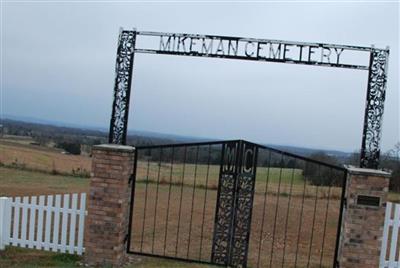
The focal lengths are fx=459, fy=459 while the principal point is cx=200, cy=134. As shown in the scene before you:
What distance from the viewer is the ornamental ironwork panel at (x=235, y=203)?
21.0ft

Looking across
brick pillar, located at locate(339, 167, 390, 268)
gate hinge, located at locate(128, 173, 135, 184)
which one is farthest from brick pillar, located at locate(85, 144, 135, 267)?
brick pillar, located at locate(339, 167, 390, 268)

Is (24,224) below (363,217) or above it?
below

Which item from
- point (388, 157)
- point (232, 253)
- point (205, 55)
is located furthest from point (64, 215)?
point (388, 157)

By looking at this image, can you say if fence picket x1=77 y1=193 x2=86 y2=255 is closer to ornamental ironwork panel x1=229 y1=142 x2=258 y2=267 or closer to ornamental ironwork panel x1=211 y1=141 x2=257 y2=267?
ornamental ironwork panel x1=211 y1=141 x2=257 y2=267

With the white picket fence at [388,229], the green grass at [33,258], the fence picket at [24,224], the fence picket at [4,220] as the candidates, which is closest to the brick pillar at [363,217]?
the white picket fence at [388,229]

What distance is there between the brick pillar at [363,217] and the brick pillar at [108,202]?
3004 millimetres

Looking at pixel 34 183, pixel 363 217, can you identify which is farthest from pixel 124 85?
pixel 34 183

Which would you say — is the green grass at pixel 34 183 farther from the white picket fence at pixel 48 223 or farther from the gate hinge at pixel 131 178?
the gate hinge at pixel 131 178

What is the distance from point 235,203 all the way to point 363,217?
1702 millimetres

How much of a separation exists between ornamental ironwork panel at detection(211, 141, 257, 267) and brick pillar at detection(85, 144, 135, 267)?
1332mm

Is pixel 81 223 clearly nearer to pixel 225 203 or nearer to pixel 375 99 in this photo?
pixel 225 203

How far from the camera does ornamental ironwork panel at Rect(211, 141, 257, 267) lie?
252 inches

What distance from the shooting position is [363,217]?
5969mm

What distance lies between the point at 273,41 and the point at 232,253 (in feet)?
9.94
